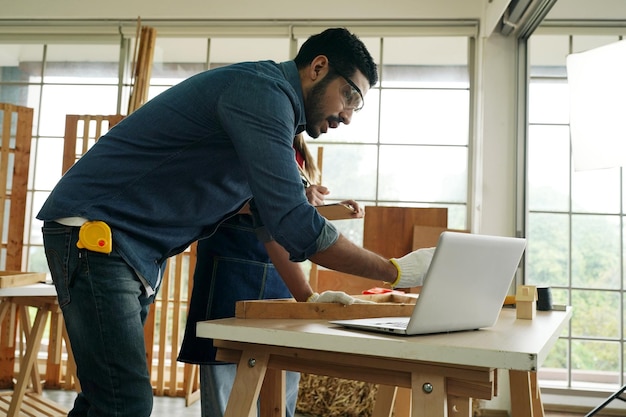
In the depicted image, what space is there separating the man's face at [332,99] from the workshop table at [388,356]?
0.50 m

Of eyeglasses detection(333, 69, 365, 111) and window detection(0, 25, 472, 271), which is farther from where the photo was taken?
window detection(0, 25, 472, 271)

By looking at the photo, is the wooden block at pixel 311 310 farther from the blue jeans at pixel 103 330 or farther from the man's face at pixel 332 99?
the man's face at pixel 332 99

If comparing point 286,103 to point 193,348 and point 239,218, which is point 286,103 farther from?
point 193,348

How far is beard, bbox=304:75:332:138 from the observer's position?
5.24 ft

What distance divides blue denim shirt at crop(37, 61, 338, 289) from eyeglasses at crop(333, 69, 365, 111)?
13cm

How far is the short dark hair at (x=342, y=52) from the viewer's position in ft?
5.17

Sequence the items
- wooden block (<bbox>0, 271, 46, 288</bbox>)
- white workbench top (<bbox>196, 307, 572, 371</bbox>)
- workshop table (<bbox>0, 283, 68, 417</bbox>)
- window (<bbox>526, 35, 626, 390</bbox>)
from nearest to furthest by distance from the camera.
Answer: white workbench top (<bbox>196, 307, 572, 371</bbox>)
wooden block (<bbox>0, 271, 46, 288</bbox>)
workshop table (<bbox>0, 283, 68, 417</bbox>)
window (<bbox>526, 35, 626, 390</bbox>)

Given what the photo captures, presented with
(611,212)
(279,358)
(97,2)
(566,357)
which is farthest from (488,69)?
(279,358)

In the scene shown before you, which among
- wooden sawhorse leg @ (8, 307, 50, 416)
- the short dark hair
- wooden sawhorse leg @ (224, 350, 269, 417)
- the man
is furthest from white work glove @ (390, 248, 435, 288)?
wooden sawhorse leg @ (8, 307, 50, 416)

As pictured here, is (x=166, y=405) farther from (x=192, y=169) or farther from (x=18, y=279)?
(x=192, y=169)

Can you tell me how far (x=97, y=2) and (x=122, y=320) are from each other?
12.4ft

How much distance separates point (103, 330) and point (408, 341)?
0.63m

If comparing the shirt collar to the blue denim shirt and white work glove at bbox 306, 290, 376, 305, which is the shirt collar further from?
white work glove at bbox 306, 290, 376, 305

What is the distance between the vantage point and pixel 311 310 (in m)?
1.51
